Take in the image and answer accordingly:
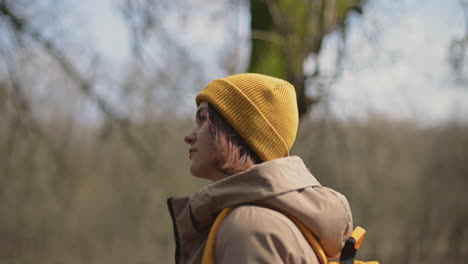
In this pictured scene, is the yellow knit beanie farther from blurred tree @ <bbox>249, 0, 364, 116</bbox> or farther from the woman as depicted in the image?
blurred tree @ <bbox>249, 0, 364, 116</bbox>

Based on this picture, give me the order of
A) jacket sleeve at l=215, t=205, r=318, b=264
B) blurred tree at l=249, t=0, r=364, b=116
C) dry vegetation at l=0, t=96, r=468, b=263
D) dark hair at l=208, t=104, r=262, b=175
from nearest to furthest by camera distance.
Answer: jacket sleeve at l=215, t=205, r=318, b=264 → dark hair at l=208, t=104, r=262, b=175 → blurred tree at l=249, t=0, r=364, b=116 → dry vegetation at l=0, t=96, r=468, b=263

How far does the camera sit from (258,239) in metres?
1.17

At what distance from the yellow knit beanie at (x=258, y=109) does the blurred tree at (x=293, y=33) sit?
2.88m

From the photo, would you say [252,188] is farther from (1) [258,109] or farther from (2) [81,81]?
(2) [81,81]

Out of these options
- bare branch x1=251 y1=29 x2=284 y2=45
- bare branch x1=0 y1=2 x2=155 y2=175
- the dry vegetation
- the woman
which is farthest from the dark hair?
the dry vegetation

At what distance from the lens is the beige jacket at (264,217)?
3.84 ft

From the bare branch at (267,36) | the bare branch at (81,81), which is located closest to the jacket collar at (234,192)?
the bare branch at (81,81)

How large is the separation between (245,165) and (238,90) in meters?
0.21

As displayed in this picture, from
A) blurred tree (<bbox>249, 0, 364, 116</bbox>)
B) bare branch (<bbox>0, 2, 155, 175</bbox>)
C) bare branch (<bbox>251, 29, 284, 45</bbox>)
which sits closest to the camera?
bare branch (<bbox>0, 2, 155, 175</bbox>)

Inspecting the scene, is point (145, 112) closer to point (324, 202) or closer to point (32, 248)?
point (324, 202)

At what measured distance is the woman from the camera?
1185mm

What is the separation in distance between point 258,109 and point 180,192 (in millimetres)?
4534

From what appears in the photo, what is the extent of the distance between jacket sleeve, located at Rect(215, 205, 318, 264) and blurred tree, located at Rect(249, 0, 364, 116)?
10.5ft

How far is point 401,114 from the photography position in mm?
6070
